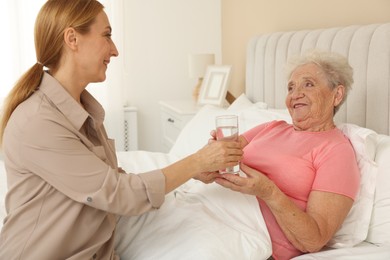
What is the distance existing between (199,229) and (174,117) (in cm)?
196

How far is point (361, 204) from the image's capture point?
5.27 ft

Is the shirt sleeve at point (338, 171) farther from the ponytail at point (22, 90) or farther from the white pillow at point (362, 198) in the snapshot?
the ponytail at point (22, 90)

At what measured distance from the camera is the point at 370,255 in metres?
1.44

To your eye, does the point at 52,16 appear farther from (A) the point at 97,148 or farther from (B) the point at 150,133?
(B) the point at 150,133

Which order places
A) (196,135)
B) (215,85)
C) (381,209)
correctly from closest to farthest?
(381,209) < (196,135) < (215,85)

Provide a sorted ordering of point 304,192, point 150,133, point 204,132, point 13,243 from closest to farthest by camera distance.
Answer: point 13,243
point 304,192
point 204,132
point 150,133

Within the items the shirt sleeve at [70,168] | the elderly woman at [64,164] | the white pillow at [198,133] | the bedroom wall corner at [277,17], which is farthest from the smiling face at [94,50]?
the bedroom wall corner at [277,17]

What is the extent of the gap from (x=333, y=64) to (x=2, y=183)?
4.83 ft

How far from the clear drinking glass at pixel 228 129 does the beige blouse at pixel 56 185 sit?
0.76ft

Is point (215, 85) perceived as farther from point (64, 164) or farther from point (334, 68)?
point (64, 164)

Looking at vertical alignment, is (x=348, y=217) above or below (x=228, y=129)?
below

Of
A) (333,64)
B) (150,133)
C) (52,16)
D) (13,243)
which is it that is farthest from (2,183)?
(150,133)

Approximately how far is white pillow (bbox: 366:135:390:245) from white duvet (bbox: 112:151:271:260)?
354 millimetres

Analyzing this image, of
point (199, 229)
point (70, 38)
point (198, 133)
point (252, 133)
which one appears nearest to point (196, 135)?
point (198, 133)
